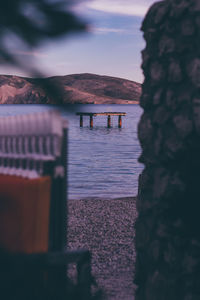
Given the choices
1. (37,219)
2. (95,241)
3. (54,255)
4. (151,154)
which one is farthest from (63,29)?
(95,241)

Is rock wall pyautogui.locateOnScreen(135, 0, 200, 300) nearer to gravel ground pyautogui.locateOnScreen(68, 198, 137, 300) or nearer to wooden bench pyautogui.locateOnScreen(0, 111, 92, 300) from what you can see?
wooden bench pyautogui.locateOnScreen(0, 111, 92, 300)

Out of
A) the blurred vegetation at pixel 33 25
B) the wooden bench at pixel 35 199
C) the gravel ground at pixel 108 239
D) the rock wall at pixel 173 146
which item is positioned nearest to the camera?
the blurred vegetation at pixel 33 25

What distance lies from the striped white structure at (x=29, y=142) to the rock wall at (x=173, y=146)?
118cm

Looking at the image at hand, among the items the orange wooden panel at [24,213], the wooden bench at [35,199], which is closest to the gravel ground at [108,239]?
the wooden bench at [35,199]

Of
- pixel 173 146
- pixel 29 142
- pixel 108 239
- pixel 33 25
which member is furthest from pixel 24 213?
pixel 108 239

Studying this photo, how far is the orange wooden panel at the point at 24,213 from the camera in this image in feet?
A: 6.18

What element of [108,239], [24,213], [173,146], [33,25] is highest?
[33,25]

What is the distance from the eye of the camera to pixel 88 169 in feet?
74.1

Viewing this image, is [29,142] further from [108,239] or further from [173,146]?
[108,239]

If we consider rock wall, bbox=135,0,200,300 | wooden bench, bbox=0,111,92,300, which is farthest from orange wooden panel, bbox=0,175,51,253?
rock wall, bbox=135,0,200,300

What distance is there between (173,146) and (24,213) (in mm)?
1355

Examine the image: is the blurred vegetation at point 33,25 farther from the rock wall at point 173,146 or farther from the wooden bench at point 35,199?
the rock wall at point 173,146

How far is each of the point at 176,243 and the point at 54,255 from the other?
122cm

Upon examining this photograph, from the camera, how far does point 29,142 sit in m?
2.01
